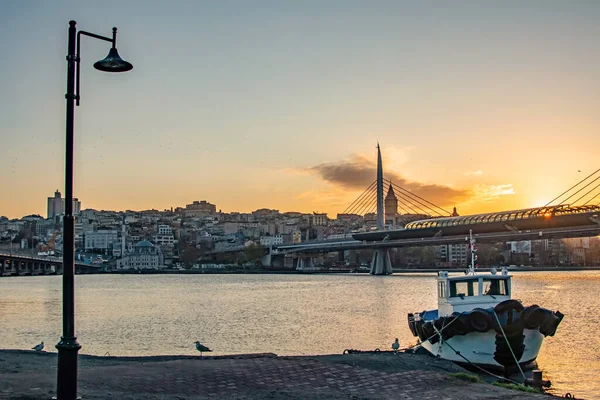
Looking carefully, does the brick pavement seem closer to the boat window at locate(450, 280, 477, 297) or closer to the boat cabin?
the boat cabin

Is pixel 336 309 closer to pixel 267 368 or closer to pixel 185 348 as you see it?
pixel 185 348

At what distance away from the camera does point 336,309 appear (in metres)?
51.6

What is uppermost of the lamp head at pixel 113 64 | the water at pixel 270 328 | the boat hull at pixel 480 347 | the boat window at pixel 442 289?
the lamp head at pixel 113 64

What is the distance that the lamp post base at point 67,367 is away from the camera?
34.2ft

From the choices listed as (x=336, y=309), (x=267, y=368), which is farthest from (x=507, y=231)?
(x=267, y=368)

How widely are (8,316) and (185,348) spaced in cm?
2214

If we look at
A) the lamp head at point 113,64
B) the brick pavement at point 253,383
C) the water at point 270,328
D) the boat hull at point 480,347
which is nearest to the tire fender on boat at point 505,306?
the boat hull at point 480,347

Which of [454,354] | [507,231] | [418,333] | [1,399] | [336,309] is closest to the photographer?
[1,399]

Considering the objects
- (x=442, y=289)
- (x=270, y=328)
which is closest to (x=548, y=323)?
(x=442, y=289)

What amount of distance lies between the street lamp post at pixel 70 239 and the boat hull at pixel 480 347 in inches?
536

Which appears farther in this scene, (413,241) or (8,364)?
(413,241)

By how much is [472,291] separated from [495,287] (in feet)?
2.62

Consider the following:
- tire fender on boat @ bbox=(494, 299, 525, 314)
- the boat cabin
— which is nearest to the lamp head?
tire fender on boat @ bbox=(494, 299, 525, 314)

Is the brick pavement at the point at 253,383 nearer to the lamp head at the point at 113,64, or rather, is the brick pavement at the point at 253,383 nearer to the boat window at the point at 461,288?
the lamp head at the point at 113,64
